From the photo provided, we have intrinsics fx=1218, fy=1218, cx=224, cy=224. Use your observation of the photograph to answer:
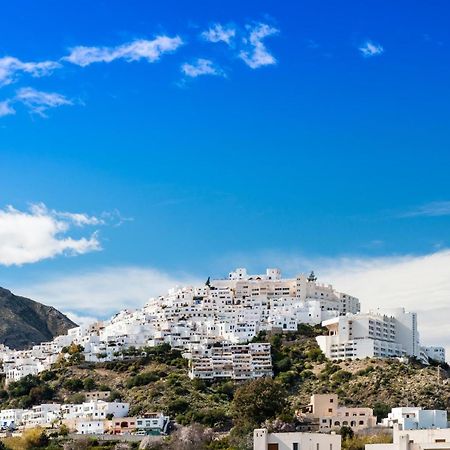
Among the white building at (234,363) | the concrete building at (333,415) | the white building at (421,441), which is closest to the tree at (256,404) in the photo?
the concrete building at (333,415)

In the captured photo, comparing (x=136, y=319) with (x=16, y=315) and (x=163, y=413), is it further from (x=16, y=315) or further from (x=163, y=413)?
(x=16, y=315)

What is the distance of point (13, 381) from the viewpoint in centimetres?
7969

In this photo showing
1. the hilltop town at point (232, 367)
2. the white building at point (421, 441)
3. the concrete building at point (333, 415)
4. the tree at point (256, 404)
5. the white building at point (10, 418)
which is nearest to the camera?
the white building at point (421, 441)

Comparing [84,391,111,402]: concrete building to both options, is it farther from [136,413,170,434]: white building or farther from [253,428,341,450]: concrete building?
[253,428,341,450]: concrete building

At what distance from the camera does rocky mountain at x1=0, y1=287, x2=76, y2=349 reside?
11112 cm

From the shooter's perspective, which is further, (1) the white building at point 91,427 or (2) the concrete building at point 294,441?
(1) the white building at point 91,427

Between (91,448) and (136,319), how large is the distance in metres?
28.7

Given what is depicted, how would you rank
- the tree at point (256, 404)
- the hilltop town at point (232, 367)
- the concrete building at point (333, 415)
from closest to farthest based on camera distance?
1. the concrete building at point (333, 415)
2. the tree at point (256, 404)
3. the hilltop town at point (232, 367)

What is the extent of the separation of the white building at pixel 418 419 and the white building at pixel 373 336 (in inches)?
640

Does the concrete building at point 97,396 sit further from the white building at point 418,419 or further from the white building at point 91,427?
the white building at point 418,419

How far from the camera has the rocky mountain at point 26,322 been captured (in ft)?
365

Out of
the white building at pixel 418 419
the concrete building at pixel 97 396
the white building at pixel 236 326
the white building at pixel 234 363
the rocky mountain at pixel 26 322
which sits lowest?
the white building at pixel 418 419

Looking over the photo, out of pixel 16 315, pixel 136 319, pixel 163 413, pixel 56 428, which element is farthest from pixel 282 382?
pixel 16 315

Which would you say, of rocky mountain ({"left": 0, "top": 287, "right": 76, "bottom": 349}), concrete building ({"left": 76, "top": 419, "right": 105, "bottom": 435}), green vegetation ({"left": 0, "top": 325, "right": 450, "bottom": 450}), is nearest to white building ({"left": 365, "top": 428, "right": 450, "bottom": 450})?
green vegetation ({"left": 0, "top": 325, "right": 450, "bottom": 450})
